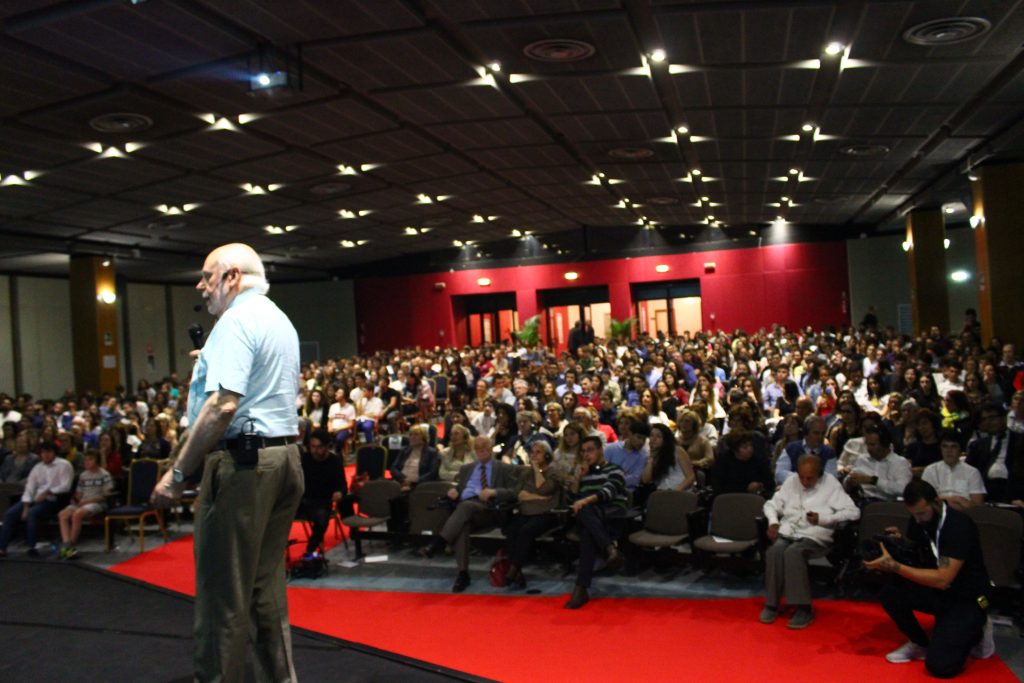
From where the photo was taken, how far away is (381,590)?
634 cm

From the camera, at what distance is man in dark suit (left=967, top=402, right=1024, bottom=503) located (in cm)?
578

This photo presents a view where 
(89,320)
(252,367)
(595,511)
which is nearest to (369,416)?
(595,511)

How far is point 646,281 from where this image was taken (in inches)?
959

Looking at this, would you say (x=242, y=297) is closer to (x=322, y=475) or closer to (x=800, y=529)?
(x=800, y=529)

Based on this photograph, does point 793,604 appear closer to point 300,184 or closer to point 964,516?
point 964,516

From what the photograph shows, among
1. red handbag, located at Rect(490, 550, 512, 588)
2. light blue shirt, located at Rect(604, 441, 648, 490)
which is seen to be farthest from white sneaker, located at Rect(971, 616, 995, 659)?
red handbag, located at Rect(490, 550, 512, 588)

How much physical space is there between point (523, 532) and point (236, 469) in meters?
4.24

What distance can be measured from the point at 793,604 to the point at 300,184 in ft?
33.7

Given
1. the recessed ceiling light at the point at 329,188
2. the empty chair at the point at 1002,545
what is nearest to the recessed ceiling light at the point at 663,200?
the recessed ceiling light at the point at 329,188

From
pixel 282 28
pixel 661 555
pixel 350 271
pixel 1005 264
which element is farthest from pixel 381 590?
pixel 350 271

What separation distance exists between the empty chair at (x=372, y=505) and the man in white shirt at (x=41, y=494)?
320cm

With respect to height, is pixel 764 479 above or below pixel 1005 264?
below

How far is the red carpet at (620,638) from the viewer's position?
4.41m

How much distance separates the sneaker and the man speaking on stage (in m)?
3.67
